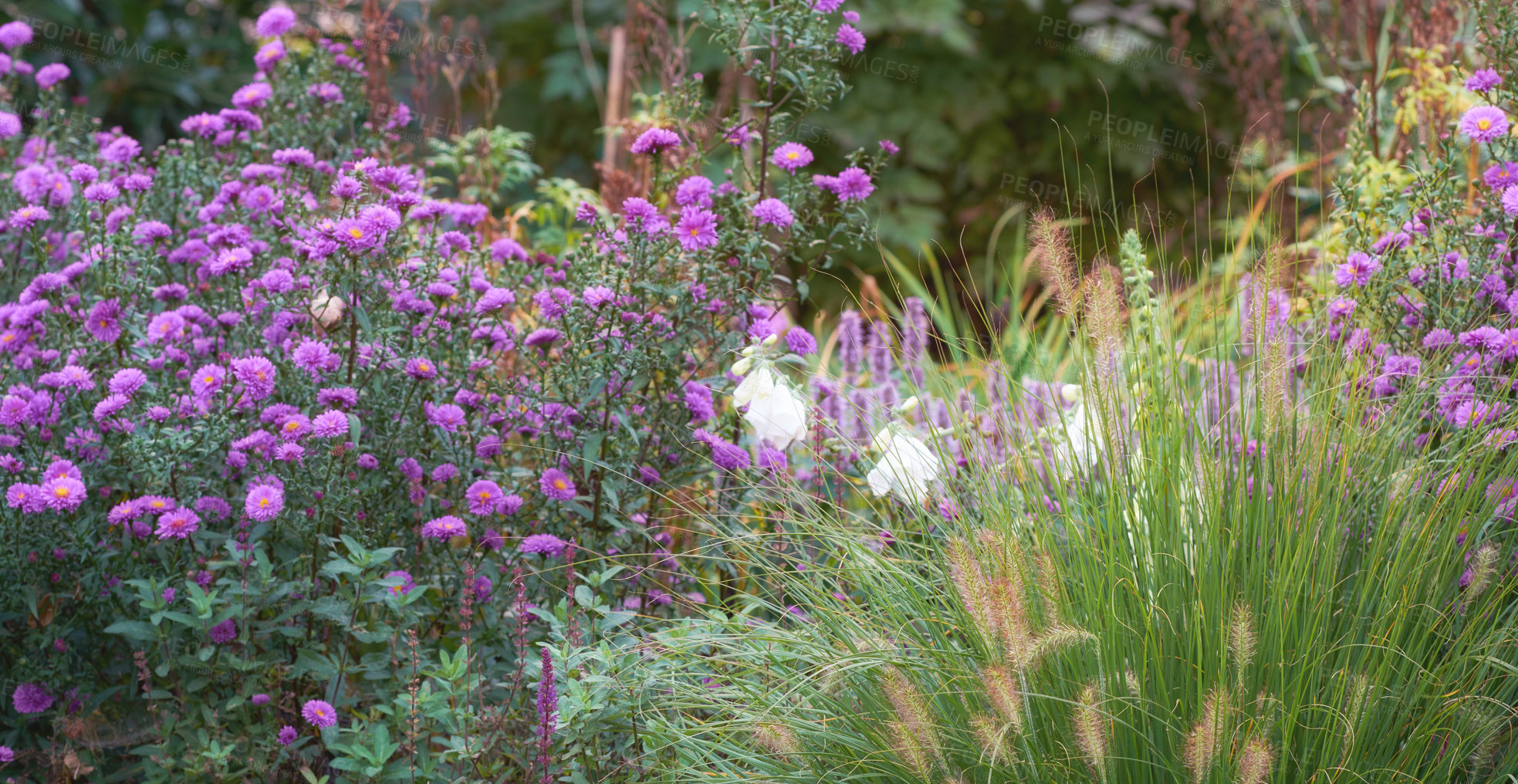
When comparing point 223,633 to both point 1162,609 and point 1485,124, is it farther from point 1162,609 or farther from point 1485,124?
point 1485,124

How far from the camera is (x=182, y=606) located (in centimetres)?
245

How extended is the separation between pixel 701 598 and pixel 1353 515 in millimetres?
1532

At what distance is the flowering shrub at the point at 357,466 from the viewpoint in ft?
7.48

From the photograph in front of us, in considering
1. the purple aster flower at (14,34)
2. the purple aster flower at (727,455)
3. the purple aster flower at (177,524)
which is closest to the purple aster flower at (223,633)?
the purple aster flower at (177,524)

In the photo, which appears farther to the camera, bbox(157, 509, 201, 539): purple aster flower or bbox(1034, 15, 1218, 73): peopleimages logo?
bbox(1034, 15, 1218, 73): peopleimages logo

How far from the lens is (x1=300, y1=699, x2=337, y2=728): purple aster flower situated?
2.16m

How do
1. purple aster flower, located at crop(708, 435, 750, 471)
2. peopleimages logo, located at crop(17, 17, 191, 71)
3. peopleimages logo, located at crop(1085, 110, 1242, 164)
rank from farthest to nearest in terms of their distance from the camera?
1. peopleimages logo, located at crop(1085, 110, 1242, 164)
2. peopleimages logo, located at crop(17, 17, 191, 71)
3. purple aster flower, located at crop(708, 435, 750, 471)

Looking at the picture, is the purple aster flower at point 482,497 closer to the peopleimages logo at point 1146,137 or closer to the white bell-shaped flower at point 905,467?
the white bell-shaped flower at point 905,467

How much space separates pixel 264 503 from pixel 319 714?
16.2 inches

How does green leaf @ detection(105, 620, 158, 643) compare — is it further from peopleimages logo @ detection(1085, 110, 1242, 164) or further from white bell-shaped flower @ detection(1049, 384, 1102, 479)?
peopleimages logo @ detection(1085, 110, 1242, 164)

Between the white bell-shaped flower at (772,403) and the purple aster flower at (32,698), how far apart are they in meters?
1.57

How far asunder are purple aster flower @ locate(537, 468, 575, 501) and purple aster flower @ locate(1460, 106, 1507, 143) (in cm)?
211

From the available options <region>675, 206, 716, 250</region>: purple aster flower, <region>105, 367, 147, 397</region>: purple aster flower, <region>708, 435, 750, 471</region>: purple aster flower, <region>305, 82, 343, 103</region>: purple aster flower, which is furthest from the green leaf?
<region>305, 82, 343, 103</region>: purple aster flower

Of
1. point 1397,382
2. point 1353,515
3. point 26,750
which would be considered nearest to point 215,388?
point 26,750
